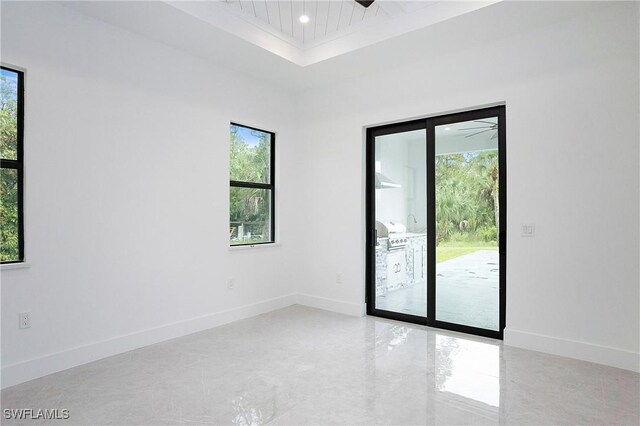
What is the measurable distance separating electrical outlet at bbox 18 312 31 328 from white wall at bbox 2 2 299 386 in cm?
3

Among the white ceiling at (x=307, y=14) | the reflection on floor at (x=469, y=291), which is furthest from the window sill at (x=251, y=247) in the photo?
the white ceiling at (x=307, y=14)

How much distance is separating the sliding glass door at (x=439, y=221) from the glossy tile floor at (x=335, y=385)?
49cm

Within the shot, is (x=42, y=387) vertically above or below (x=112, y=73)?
below

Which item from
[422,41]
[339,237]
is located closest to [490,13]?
[422,41]

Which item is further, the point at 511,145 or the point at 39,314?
the point at 511,145

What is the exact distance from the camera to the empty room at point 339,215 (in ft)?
8.84

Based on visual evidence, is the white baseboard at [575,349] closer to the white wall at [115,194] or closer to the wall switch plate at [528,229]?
the wall switch plate at [528,229]

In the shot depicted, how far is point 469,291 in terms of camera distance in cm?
389

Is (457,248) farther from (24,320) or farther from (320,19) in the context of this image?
(24,320)

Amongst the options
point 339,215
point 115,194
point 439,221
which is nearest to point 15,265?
point 115,194

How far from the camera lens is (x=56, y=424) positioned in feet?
7.23

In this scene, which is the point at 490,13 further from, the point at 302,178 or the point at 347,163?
the point at 302,178

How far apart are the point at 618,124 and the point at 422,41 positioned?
Result: 1.80m

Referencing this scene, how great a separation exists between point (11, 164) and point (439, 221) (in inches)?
150
